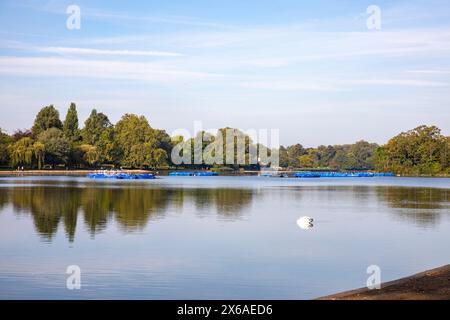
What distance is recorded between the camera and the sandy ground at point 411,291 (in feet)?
34.1

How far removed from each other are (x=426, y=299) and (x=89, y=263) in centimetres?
873

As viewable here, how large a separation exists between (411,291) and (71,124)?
9797 centimetres

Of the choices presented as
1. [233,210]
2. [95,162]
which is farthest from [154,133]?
[233,210]

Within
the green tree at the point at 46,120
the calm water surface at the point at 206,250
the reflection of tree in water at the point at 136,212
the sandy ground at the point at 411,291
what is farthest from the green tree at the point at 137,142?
the sandy ground at the point at 411,291

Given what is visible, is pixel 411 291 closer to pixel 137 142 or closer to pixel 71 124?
pixel 71 124

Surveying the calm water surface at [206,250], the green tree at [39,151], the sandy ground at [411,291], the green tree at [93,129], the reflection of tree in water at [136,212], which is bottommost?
the calm water surface at [206,250]

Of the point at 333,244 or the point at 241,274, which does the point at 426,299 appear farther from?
the point at 333,244

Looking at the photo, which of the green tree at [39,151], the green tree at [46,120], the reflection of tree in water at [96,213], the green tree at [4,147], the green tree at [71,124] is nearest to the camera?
the reflection of tree in water at [96,213]

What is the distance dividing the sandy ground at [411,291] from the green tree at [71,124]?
313 ft

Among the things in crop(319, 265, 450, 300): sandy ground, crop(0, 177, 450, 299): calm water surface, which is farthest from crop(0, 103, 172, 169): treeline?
crop(319, 265, 450, 300): sandy ground

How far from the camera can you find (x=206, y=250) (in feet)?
60.5

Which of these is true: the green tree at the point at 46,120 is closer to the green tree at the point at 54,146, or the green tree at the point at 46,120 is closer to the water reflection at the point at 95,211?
the green tree at the point at 54,146

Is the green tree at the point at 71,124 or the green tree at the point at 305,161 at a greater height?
the green tree at the point at 71,124
